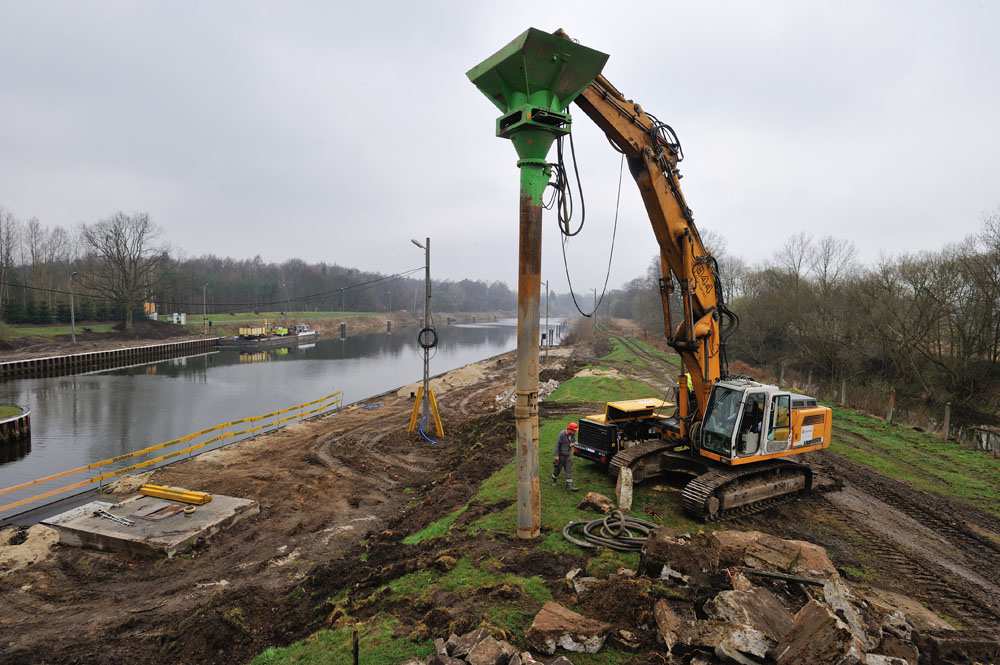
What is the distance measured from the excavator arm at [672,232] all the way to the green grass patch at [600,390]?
12.6m

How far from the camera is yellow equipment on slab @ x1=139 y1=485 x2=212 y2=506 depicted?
40.9 feet

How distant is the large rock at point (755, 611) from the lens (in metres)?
5.07

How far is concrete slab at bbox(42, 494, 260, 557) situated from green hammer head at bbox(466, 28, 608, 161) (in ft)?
32.7

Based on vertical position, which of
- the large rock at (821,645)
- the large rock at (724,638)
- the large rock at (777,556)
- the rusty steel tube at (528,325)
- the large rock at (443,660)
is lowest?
the large rock at (443,660)

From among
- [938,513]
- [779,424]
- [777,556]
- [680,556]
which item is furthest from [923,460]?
[680,556]

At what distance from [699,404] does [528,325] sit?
16.8 feet

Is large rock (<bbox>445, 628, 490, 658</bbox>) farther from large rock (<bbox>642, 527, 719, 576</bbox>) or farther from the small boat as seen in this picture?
the small boat

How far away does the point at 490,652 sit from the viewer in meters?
5.00

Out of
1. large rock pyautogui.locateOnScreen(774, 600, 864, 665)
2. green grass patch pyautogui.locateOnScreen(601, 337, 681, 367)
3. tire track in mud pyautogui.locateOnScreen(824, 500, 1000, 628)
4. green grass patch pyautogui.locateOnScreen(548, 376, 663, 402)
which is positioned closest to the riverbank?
green grass patch pyautogui.locateOnScreen(548, 376, 663, 402)

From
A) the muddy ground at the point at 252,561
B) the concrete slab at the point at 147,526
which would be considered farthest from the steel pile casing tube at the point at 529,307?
the concrete slab at the point at 147,526

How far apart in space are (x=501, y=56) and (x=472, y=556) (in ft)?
23.2

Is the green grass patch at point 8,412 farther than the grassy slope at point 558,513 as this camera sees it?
Yes

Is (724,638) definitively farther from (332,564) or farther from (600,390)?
(600,390)

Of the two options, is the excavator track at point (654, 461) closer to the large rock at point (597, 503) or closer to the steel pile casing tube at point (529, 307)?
the large rock at point (597, 503)
